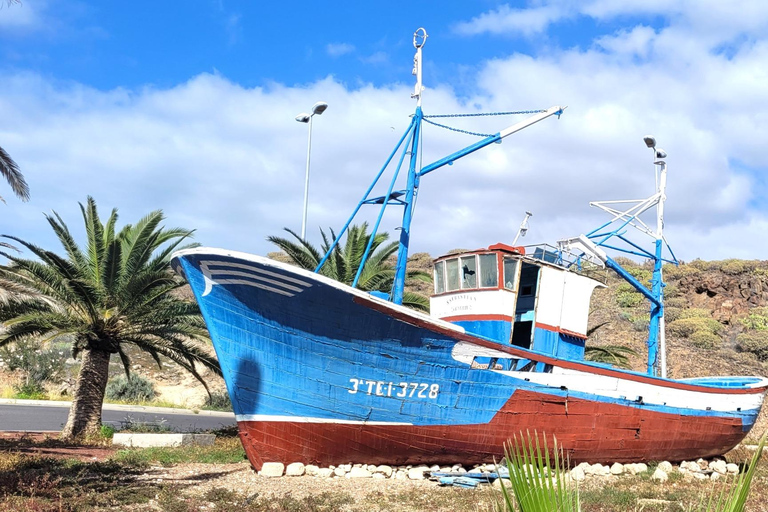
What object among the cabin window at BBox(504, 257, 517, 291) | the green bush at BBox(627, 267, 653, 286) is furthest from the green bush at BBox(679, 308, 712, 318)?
the cabin window at BBox(504, 257, 517, 291)

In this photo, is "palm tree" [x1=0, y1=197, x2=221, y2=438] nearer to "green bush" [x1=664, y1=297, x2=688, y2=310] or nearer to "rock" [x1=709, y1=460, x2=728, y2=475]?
"rock" [x1=709, y1=460, x2=728, y2=475]

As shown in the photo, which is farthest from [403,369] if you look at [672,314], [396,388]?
[672,314]

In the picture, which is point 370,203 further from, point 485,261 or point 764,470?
→ point 764,470

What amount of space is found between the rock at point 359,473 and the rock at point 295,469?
2.49 feet

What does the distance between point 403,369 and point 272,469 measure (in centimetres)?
271

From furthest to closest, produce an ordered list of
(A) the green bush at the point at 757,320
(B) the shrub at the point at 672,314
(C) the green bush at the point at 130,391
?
1. (B) the shrub at the point at 672,314
2. (A) the green bush at the point at 757,320
3. (C) the green bush at the point at 130,391


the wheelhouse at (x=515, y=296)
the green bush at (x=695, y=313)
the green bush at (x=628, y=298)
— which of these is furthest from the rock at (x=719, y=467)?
the green bush at (x=628, y=298)

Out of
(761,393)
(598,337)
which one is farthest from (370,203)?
(598,337)

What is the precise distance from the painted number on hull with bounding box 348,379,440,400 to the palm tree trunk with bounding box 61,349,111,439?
6977 mm

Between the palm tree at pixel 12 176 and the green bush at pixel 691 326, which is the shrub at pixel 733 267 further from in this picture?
the palm tree at pixel 12 176

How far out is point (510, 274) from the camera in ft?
44.7

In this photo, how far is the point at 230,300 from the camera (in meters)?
10.9

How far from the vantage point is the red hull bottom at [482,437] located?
11.1m

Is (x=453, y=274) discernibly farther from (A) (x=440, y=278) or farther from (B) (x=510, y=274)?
(B) (x=510, y=274)
